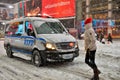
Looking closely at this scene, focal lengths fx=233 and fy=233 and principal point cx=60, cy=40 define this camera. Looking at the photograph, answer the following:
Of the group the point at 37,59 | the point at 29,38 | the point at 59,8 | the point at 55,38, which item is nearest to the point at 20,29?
the point at 29,38

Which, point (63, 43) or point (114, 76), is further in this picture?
point (63, 43)

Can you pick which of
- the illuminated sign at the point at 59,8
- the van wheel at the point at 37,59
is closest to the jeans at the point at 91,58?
the van wheel at the point at 37,59

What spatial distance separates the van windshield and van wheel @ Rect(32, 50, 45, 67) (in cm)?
94

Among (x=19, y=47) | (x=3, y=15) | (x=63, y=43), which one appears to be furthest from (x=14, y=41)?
(x=3, y=15)

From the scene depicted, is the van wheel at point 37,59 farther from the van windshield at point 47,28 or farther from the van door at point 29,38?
the van windshield at point 47,28

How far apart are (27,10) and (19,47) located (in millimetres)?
54235

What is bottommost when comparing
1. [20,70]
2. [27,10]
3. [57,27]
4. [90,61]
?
[20,70]

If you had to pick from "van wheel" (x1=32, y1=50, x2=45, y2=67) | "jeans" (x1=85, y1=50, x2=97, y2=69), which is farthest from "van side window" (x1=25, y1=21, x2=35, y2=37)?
"jeans" (x1=85, y1=50, x2=97, y2=69)

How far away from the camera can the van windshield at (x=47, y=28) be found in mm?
10062

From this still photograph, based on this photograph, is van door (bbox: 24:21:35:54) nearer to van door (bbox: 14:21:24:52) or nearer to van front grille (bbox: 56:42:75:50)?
van door (bbox: 14:21:24:52)

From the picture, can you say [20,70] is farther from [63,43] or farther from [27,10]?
[27,10]

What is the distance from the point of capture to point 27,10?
64.3 metres

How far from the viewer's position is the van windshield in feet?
33.0

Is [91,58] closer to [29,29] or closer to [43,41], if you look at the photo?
[43,41]
